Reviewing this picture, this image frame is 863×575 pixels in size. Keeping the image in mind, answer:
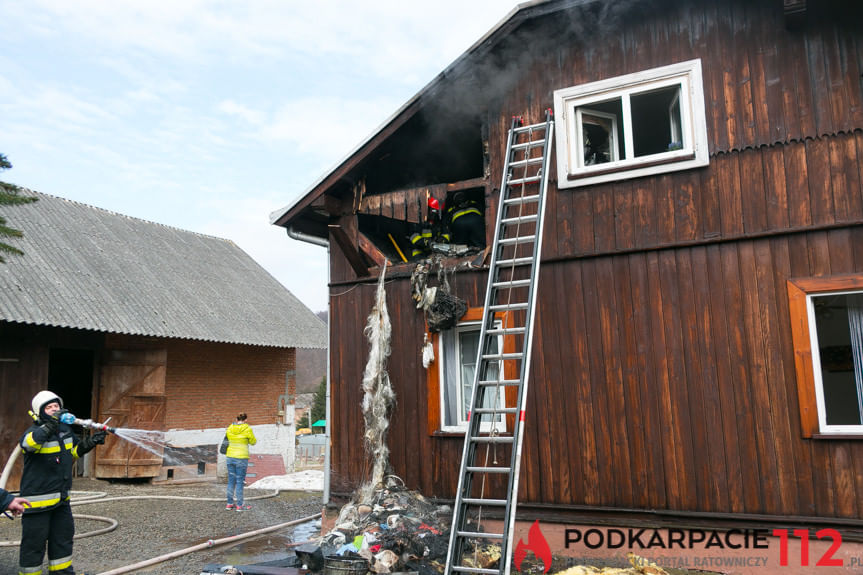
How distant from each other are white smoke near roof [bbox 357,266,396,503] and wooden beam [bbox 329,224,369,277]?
51 cm

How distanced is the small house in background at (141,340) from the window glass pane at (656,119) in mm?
11131

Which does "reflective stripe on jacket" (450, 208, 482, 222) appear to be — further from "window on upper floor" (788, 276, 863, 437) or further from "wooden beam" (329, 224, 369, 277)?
"window on upper floor" (788, 276, 863, 437)

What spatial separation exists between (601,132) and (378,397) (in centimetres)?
415

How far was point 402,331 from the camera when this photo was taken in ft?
27.1

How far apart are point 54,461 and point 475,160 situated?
6442 mm

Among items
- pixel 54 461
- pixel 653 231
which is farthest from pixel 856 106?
pixel 54 461

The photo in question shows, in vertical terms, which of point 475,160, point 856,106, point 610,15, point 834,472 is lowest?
point 834,472

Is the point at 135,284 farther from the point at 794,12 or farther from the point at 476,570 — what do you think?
the point at 794,12

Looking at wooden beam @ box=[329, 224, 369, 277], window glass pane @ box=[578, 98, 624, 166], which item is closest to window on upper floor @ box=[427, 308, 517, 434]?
wooden beam @ box=[329, 224, 369, 277]

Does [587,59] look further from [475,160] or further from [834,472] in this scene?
[834,472]

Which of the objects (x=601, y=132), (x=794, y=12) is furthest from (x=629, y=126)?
(x=794, y=12)

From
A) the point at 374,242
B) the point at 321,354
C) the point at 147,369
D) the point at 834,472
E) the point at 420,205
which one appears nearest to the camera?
the point at 834,472

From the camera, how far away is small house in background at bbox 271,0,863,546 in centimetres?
622

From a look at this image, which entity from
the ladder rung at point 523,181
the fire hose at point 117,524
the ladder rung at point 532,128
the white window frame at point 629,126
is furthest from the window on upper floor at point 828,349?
the fire hose at point 117,524
